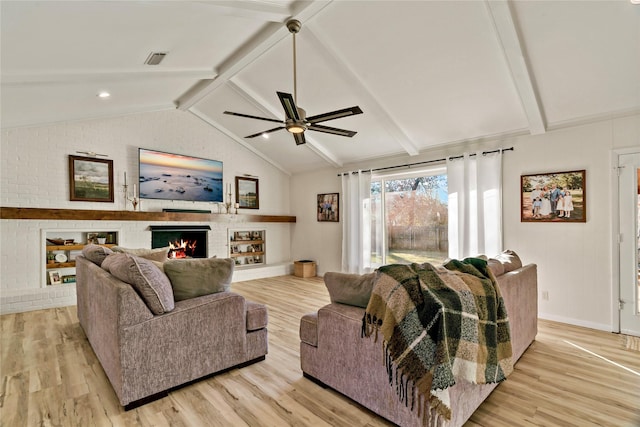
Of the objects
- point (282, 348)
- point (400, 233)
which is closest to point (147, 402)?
point (282, 348)

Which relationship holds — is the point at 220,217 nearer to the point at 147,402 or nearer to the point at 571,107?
the point at 147,402

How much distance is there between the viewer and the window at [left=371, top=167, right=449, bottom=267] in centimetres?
519

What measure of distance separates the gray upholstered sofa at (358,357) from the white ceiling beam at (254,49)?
259cm

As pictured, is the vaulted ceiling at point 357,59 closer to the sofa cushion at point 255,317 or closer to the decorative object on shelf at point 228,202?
the decorative object on shelf at point 228,202

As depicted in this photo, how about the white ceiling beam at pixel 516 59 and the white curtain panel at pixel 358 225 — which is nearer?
the white ceiling beam at pixel 516 59

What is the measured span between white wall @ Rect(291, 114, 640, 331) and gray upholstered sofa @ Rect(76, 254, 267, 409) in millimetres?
3600

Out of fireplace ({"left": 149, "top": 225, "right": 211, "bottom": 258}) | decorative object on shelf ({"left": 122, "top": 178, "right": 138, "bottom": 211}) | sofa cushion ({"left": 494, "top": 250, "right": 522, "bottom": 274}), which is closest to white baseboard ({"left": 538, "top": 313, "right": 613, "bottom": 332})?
sofa cushion ({"left": 494, "top": 250, "right": 522, "bottom": 274})

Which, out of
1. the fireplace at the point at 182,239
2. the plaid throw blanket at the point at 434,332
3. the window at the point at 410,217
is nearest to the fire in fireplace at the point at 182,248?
the fireplace at the point at 182,239

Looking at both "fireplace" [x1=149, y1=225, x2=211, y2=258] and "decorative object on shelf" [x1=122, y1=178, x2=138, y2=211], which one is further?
"fireplace" [x1=149, y1=225, x2=211, y2=258]

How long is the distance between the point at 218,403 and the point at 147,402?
481 mm

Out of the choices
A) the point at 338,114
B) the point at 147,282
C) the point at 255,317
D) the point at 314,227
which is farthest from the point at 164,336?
the point at 314,227

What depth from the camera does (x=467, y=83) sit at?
140 inches

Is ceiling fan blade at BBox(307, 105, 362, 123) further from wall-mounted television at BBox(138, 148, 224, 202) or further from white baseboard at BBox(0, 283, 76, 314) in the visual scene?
white baseboard at BBox(0, 283, 76, 314)

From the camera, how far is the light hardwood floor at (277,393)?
75.0 inches
